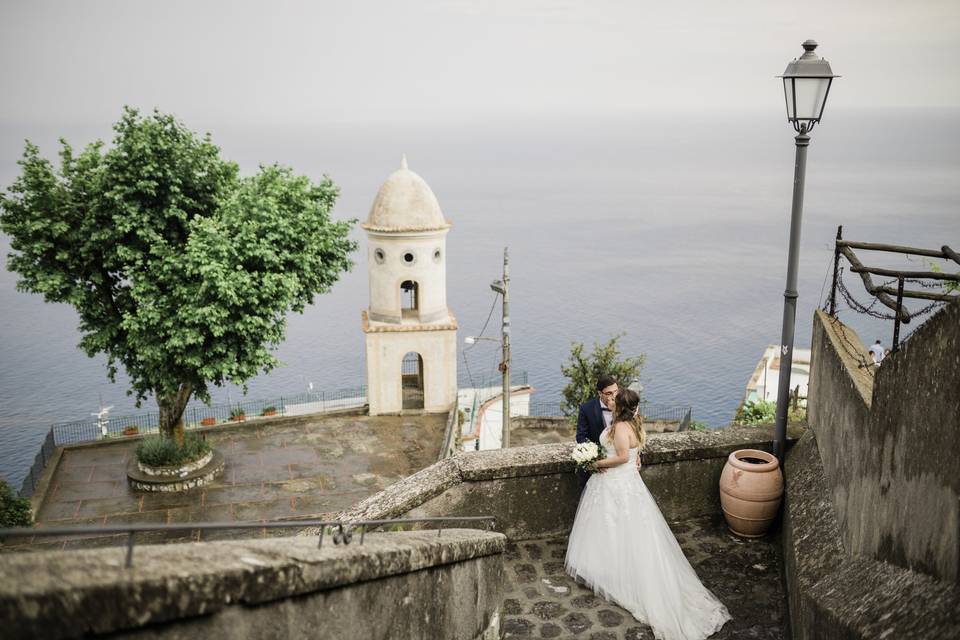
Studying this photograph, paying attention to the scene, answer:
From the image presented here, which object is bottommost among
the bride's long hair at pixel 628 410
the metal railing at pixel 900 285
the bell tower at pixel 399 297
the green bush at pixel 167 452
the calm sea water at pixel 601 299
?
the calm sea water at pixel 601 299

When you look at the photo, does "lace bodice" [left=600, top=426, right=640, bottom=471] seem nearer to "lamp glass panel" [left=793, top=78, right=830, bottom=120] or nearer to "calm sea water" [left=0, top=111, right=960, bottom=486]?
"lamp glass panel" [left=793, top=78, right=830, bottom=120]

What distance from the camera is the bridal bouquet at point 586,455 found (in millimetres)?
6617

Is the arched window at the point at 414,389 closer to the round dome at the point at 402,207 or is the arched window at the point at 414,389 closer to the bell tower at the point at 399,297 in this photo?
the bell tower at the point at 399,297

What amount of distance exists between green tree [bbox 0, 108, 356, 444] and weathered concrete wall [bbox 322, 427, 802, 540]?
41.6ft

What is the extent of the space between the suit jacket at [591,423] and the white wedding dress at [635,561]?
247 millimetres

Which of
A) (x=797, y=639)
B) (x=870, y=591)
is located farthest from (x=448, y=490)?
(x=870, y=591)

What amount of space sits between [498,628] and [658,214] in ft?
485

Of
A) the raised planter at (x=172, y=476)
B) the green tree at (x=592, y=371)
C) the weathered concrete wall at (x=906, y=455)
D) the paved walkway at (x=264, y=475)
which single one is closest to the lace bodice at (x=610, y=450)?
Result: the weathered concrete wall at (x=906, y=455)

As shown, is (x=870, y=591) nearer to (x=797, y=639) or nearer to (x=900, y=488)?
(x=900, y=488)

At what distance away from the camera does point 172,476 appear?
2178 cm

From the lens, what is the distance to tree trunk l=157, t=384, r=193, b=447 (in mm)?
21672

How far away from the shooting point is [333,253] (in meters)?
22.0

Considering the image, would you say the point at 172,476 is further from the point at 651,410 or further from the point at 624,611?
the point at 651,410

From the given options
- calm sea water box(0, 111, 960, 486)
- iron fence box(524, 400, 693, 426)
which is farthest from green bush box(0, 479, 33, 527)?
iron fence box(524, 400, 693, 426)
